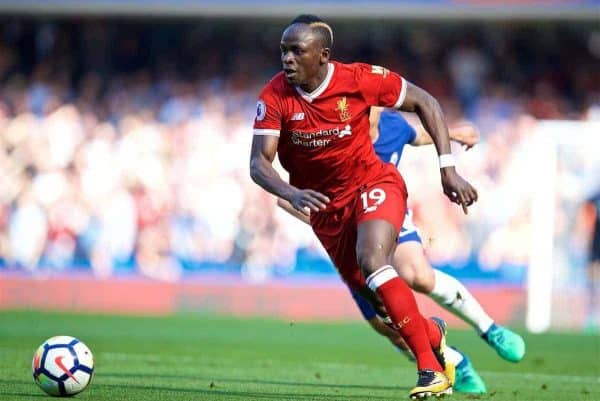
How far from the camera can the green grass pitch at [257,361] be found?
30.5ft

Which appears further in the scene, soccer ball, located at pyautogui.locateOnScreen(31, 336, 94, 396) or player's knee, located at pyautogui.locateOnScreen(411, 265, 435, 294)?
player's knee, located at pyautogui.locateOnScreen(411, 265, 435, 294)

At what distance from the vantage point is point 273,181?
8.04m

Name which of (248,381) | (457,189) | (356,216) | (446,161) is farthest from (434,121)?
(248,381)

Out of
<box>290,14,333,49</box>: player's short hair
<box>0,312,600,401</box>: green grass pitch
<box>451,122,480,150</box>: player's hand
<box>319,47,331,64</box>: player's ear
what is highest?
<box>290,14,333,49</box>: player's short hair

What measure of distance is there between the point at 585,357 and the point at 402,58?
35.6ft

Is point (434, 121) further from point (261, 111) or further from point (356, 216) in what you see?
point (261, 111)

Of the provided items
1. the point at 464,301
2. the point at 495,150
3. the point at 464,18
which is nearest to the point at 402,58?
the point at 464,18

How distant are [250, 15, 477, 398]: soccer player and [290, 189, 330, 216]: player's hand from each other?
148mm

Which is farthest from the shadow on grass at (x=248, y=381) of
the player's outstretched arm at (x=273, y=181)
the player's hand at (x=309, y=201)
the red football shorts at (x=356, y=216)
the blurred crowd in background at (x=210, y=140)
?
the blurred crowd in background at (x=210, y=140)

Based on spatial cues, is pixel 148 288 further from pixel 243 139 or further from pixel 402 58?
pixel 402 58

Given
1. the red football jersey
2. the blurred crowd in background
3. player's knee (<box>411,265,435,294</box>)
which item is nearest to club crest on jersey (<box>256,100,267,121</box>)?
the red football jersey

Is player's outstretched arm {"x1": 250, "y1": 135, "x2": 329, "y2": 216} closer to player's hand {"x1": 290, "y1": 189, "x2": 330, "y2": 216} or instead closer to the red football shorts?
player's hand {"x1": 290, "y1": 189, "x2": 330, "y2": 216}

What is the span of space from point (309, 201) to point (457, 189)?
1.10 m

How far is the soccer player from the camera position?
7.99m
